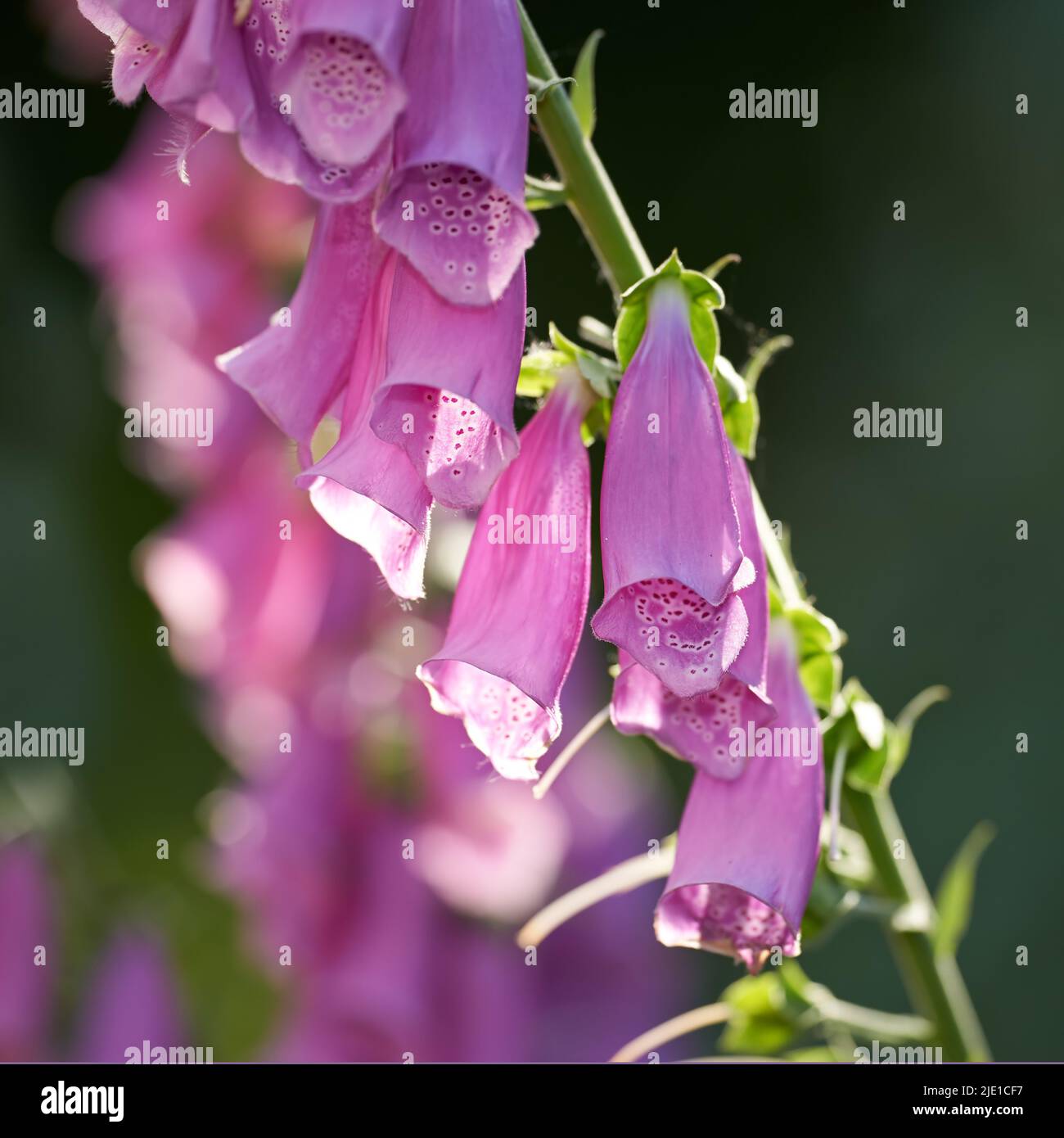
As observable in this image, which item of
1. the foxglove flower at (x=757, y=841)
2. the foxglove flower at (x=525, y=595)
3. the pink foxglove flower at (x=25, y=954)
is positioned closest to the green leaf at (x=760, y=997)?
the foxglove flower at (x=757, y=841)

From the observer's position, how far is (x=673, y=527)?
0.52m

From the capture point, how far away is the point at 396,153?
0.51 m

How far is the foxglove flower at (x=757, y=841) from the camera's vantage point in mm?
547

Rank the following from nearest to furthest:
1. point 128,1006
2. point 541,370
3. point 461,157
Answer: point 461,157 < point 541,370 < point 128,1006

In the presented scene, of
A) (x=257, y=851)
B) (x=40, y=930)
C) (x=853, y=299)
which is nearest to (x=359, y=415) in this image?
(x=257, y=851)

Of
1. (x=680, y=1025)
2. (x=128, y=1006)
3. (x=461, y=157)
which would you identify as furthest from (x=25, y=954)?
(x=461, y=157)

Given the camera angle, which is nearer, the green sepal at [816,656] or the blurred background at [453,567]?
the green sepal at [816,656]

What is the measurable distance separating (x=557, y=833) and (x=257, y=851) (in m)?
0.21

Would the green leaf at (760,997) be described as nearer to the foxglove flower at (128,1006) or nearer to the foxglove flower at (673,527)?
the foxglove flower at (673,527)

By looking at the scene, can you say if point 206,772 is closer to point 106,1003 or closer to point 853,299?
point 106,1003

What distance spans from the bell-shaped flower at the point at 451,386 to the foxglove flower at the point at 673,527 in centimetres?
5

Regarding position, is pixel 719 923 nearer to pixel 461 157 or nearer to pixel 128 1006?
pixel 461 157

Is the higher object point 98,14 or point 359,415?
point 98,14

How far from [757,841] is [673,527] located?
0.13 m
